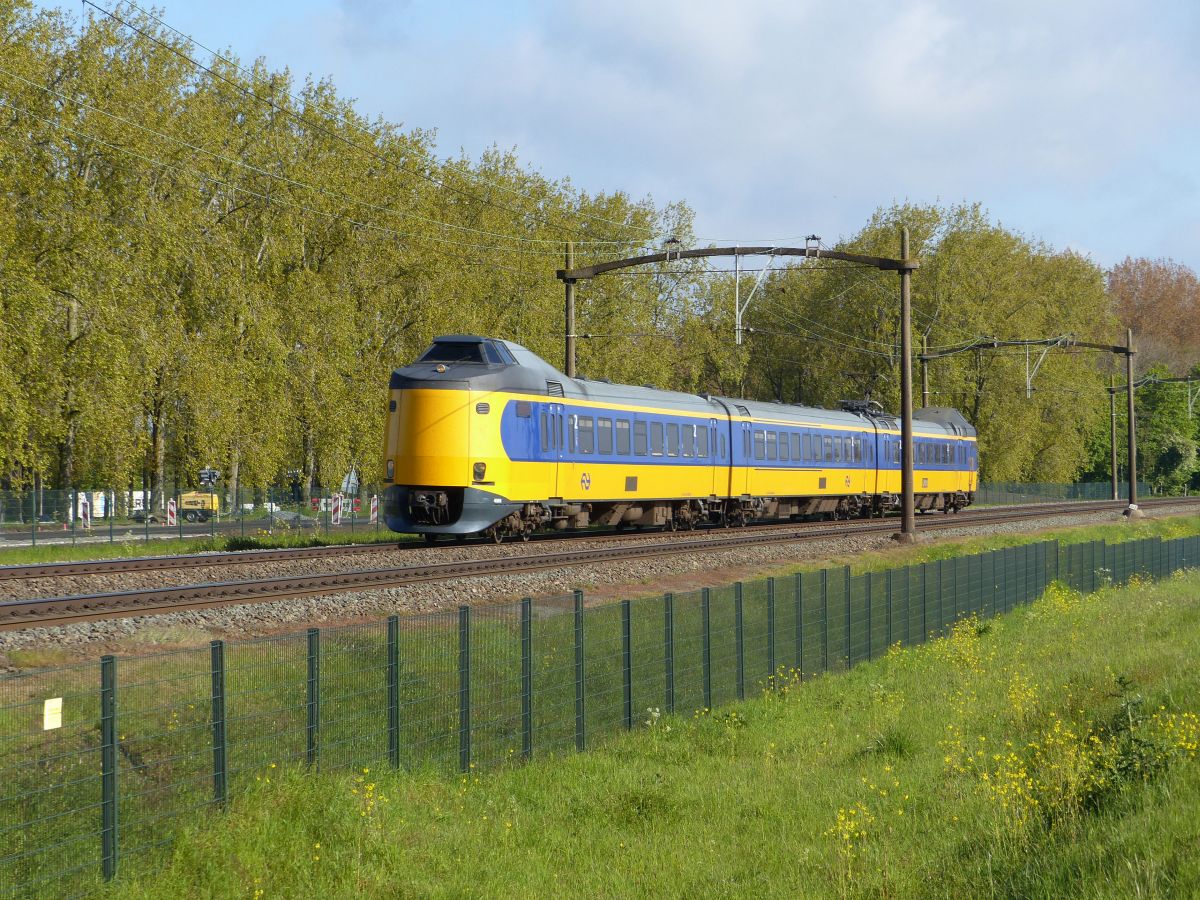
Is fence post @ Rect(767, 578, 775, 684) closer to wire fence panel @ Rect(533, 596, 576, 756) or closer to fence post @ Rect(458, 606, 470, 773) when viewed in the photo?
wire fence panel @ Rect(533, 596, 576, 756)

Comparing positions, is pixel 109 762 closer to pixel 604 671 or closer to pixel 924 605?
pixel 604 671

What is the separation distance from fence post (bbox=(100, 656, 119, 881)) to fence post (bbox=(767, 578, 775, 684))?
9679 mm

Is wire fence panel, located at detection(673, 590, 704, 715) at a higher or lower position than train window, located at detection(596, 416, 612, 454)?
lower

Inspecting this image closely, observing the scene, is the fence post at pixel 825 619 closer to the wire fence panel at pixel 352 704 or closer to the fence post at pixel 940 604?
the fence post at pixel 940 604

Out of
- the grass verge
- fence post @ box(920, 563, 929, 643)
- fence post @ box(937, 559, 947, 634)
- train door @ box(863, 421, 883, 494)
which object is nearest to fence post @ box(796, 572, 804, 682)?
fence post @ box(920, 563, 929, 643)

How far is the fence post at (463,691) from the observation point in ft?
37.3

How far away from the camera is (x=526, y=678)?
39.7 ft

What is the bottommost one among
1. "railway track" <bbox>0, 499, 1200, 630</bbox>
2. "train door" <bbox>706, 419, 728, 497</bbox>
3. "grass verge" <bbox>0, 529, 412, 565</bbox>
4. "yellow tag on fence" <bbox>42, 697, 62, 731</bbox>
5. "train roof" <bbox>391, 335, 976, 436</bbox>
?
"grass verge" <bbox>0, 529, 412, 565</bbox>

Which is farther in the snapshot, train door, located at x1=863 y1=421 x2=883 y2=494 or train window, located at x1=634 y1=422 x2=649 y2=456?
train door, located at x1=863 y1=421 x2=883 y2=494

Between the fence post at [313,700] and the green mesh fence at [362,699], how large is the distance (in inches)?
0.5

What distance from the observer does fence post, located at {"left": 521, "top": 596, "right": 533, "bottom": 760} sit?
1206cm

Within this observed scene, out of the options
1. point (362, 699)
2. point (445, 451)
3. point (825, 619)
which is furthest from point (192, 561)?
point (362, 699)

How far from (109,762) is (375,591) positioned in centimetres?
1128

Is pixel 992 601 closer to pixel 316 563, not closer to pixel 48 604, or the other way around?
pixel 316 563
